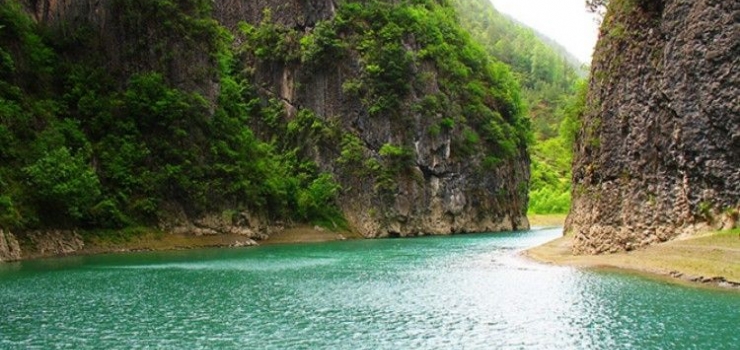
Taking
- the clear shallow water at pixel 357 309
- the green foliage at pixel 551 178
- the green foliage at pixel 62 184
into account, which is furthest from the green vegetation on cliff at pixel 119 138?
the green foliage at pixel 551 178

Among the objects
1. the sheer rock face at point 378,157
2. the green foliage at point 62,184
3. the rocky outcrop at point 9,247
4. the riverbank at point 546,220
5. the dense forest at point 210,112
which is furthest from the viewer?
the riverbank at point 546,220

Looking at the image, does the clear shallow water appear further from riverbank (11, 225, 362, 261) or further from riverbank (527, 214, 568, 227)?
riverbank (527, 214, 568, 227)

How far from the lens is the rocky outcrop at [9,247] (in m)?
51.2

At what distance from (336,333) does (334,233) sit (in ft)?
224

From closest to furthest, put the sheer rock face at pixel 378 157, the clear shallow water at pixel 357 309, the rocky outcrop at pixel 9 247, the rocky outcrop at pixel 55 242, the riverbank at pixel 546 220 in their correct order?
the clear shallow water at pixel 357 309
the rocky outcrop at pixel 9 247
the rocky outcrop at pixel 55 242
the sheer rock face at pixel 378 157
the riverbank at pixel 546 220

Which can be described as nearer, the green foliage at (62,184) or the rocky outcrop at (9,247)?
the rocky outcrop at (9,247)

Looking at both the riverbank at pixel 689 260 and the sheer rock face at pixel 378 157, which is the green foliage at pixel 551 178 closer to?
the sheer rock face at pixel 378 157

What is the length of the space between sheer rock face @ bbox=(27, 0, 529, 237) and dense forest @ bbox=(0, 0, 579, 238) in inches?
34.9

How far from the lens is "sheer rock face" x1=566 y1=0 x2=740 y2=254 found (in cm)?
4012

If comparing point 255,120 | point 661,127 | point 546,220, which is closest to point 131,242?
point 255,120

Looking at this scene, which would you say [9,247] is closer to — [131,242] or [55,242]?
[55,242]

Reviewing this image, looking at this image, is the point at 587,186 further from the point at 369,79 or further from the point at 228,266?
the point at 369,79

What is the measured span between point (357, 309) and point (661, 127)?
Answer: 2677 cm

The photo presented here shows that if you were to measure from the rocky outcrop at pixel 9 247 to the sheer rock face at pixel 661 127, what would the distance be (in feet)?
140
